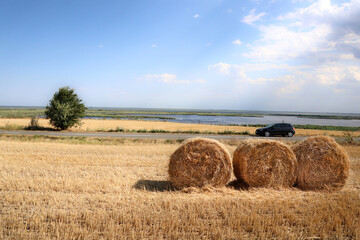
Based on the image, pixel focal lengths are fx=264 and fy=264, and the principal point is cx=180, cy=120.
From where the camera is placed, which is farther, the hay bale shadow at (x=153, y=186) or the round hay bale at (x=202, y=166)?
the hay bale shadow at (x=153, y=186)

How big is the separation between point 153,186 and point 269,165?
12.8ft

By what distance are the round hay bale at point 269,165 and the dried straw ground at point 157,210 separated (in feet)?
1.33

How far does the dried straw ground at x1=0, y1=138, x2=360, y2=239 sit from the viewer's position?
207 inches

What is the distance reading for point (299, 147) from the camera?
9.22 metres

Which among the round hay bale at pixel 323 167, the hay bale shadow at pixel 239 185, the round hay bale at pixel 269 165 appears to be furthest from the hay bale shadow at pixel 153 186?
the round hay bale at pixel 323 167

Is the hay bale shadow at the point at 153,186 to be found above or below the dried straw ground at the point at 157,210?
below

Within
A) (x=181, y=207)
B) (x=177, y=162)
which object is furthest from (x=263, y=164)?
(x=181, y=207)

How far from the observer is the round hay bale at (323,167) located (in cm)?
874

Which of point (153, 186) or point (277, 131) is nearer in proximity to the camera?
point (153, 186)

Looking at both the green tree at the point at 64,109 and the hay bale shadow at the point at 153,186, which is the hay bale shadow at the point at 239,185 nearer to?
the hay bale shadow at the point at 153,186

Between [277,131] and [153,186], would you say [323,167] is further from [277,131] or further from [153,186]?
[277,131]

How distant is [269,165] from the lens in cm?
862

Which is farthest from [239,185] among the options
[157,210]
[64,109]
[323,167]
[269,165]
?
[64,109]

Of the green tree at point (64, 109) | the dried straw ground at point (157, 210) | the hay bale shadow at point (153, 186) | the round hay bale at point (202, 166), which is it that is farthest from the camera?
the green tree at point (64, 109)
